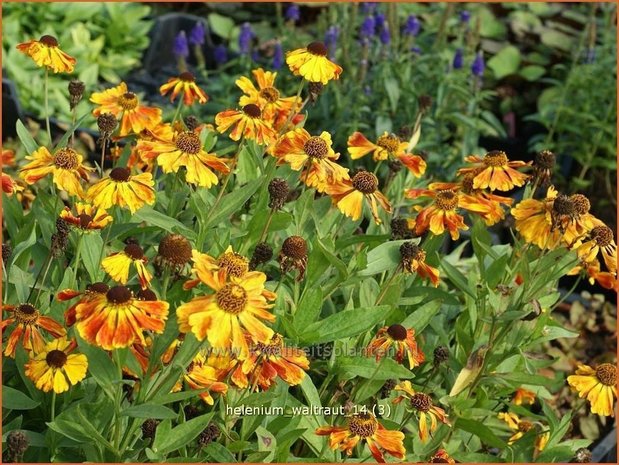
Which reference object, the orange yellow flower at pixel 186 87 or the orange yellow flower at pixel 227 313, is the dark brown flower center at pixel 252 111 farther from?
the orange yellow flower at pixel 227 313

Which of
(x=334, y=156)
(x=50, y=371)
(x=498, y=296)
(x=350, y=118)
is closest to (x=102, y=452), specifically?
(x=50, y=371)

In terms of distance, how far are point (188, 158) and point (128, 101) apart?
1.03 ft

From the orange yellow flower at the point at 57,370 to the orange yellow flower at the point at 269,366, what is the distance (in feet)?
0.72

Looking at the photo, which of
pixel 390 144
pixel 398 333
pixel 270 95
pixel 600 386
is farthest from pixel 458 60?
pixel 398 333

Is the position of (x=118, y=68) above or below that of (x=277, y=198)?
below

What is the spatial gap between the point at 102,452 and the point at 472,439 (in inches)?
29.5

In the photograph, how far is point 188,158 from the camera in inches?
58.9

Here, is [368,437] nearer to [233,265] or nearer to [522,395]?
[233,265]

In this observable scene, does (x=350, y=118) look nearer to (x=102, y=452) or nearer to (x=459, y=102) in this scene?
(x=459, y=102)

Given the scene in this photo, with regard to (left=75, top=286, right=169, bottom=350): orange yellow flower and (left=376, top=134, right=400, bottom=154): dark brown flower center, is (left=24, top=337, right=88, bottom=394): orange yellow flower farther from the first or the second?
(left=376, top=134, right=400, bottom=154): dark brown flower center

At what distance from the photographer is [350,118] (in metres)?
3.07

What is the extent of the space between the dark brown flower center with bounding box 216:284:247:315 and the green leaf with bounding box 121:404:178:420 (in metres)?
0.21

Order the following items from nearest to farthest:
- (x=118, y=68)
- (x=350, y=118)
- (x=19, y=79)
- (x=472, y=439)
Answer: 1. (x=472, y=439)
2. (x=350, y=118)
3. (x=19, y=79)
4. (x=118, y=68)

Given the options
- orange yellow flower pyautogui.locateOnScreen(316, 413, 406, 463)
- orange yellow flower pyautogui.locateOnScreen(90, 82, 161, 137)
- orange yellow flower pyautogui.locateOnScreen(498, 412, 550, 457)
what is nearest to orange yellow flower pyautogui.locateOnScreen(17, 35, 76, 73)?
orange yellow flower pyautogui.locateOnScreen(90, 82, 161, 137)
